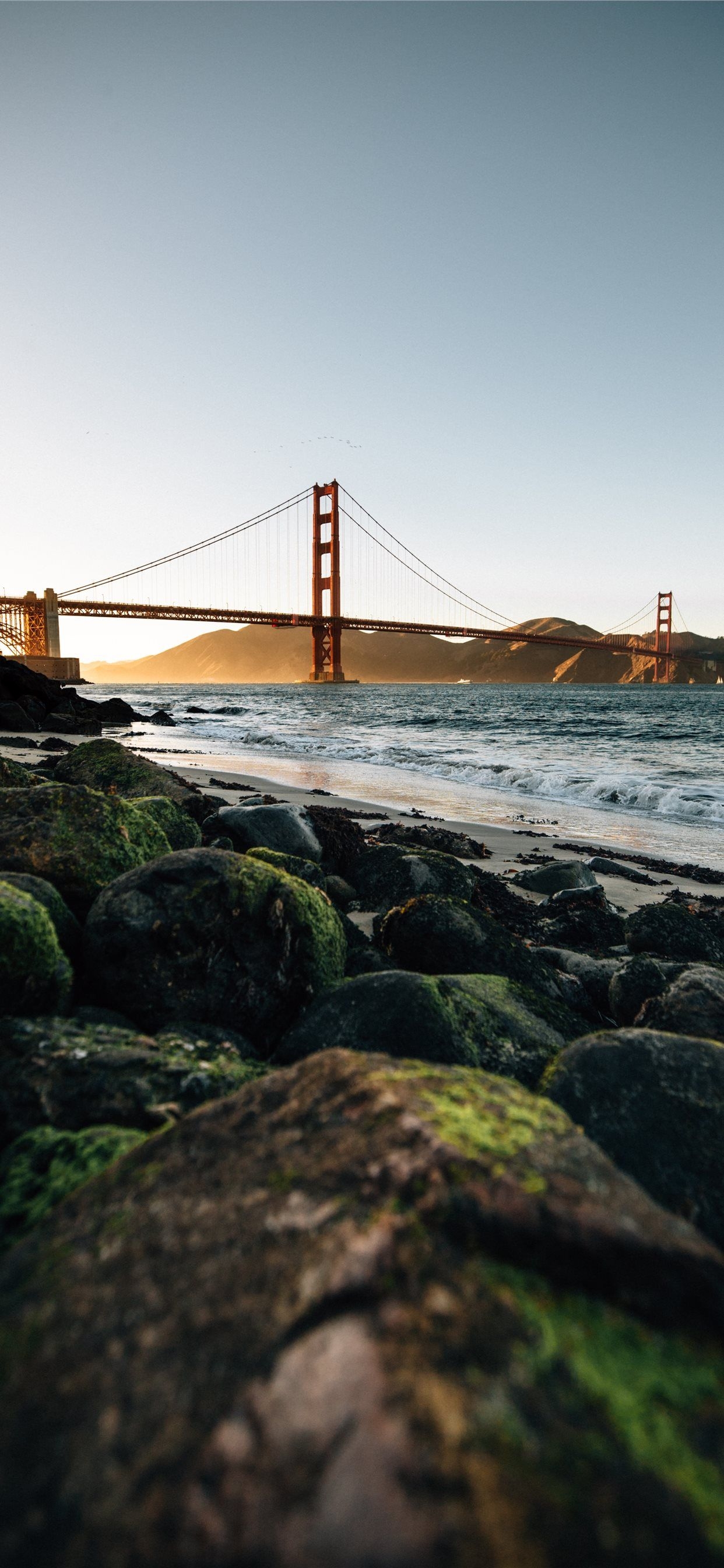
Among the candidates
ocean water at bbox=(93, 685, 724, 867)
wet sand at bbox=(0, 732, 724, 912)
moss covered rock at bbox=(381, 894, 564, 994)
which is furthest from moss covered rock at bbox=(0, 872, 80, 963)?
ocean water at bbox=(93, 685, 724, 867)

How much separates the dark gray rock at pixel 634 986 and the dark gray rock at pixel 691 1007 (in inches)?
6.8

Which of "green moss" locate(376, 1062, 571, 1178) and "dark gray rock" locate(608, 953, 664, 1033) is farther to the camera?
"dark gray rock" locate(608, 953, 664, 1033)

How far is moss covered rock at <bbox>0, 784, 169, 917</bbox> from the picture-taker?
279cm

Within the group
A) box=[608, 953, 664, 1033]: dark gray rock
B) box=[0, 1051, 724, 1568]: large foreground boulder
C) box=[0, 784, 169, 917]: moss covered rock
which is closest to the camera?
box=[0, 1051, 724, 1568]: large foreground boulder

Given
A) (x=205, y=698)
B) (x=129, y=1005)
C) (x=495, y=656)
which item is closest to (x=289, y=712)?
(x=205, y=698)

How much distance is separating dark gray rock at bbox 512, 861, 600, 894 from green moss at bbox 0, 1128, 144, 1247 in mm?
4347

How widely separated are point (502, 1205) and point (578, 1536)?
350mm

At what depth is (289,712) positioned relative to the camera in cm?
3516

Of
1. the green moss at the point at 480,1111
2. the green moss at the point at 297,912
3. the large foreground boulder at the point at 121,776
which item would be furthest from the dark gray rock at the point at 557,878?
the green moss at the point at 480,1111

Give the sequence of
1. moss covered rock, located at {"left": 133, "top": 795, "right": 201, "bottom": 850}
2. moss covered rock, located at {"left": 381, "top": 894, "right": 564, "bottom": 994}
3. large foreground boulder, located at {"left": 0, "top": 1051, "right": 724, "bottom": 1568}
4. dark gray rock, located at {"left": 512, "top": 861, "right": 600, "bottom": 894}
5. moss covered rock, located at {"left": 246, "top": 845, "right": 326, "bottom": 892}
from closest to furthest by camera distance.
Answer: large foreground boulder, located at {"left": 0, "top": 1051, "right": 724, "bottom": 1568} → moss covered rock, located at {"left": 381, "top": 894, "right": 564, "bottom": 994} → moss covered rock, located at {"left": 246, "top": 845, "right": 326, "bottom": 892} → moss covered rock, located at {"left": 133, "top": 795, "right": 201, "bottom": 850} → dark gray rock, located at {"left": 512, "top": 861, "right": 600, "bottom": 894}

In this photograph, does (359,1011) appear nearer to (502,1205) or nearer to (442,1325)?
(502,1205)

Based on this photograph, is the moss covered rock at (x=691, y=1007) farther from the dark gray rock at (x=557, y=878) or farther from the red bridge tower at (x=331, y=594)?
the red bridge tower at (x=331, y=594)

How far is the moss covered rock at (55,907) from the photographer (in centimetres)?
244

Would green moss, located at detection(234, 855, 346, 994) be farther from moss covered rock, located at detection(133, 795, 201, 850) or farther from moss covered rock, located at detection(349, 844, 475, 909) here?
moss covered rock, located at detection(349, 844, 475, 909)
